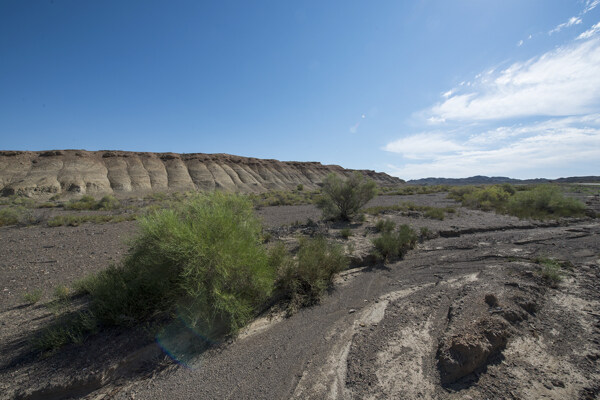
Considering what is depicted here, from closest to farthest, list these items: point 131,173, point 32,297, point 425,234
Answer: point 32,297, point 425,234, point 131,173

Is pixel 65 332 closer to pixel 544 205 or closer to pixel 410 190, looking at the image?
pixel 544 205

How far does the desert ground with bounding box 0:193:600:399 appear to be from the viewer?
10.7 feet

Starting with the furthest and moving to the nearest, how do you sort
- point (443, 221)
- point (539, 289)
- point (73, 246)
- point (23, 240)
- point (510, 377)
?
point (443, 221) → point (23, 240) → point (73, 246) → point (539, 289) → point (510, 377)

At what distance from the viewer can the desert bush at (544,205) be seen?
15874 mm

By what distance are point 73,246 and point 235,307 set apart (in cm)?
921

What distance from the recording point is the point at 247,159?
61938 mm

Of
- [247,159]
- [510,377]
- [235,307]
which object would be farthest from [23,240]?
[247,159]

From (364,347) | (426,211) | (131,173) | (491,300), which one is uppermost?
(131,173)

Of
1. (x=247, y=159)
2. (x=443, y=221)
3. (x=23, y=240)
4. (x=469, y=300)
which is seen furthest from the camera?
(x=247, y=159)

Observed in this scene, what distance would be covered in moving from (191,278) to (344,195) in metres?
12.1

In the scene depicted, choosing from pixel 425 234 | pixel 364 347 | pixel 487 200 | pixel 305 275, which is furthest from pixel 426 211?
pixel 364 347

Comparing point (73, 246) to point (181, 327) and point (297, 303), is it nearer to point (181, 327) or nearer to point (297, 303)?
point (181, 327)

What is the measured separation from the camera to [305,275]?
601 cm

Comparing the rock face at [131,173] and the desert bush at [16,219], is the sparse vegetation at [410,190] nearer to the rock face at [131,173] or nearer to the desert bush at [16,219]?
the rock face at [131,173]
